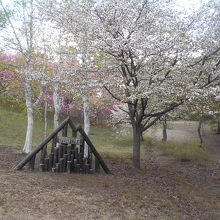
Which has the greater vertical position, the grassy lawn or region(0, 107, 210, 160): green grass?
region(0, 107, 210, 160): green grass

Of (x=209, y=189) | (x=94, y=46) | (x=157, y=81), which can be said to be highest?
(x=94, y=46)

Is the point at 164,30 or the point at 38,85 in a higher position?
the point at 164,30

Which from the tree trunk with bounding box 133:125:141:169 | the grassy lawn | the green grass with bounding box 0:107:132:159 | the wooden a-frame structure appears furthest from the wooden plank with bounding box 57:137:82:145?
the green grass with bounding box 0:107:132:159

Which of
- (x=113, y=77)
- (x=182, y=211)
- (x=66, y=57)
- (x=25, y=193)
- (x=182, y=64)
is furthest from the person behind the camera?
(x=66, y=57)

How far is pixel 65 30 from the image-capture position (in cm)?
1273

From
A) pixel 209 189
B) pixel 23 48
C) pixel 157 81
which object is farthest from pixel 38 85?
pixel 209 189

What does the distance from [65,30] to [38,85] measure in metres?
4.41

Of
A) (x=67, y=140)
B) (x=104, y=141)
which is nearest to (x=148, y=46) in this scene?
(x=67, y=140)

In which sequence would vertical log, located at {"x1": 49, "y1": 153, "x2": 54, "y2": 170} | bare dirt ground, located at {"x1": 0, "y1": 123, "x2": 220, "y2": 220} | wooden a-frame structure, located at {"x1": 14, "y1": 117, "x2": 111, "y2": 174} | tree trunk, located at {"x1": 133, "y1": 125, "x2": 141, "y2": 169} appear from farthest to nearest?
tree trunk, located at {"x1": 133, "y1": 125, "x2": 141, "y2": 169}
vertical log, located at {"x1": 49, "y1": 153, "x2": 54, "y2": 170}
wooden a-frame structure, located at {"x1": 14, "y1": 117, "x2": 111, "y2": 174}
bare dirt ground, located at {"x1": 0, "y1": 123, "x2": 220, "y2": 220}

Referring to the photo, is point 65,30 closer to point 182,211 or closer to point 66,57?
point 66,57

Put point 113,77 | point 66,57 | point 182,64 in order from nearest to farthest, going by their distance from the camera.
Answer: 1. point 182,64
2. point 113,77
3. point 66,57

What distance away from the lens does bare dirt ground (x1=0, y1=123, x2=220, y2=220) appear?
6.27 meters

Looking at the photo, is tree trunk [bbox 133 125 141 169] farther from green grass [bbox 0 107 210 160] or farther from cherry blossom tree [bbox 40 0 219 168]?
green grass [bbox 0 107 210 160]

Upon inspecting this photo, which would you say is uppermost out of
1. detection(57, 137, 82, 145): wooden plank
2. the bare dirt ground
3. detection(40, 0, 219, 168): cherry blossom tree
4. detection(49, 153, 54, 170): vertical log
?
detection(40, 0, 219, 168): cherry blossom tree
